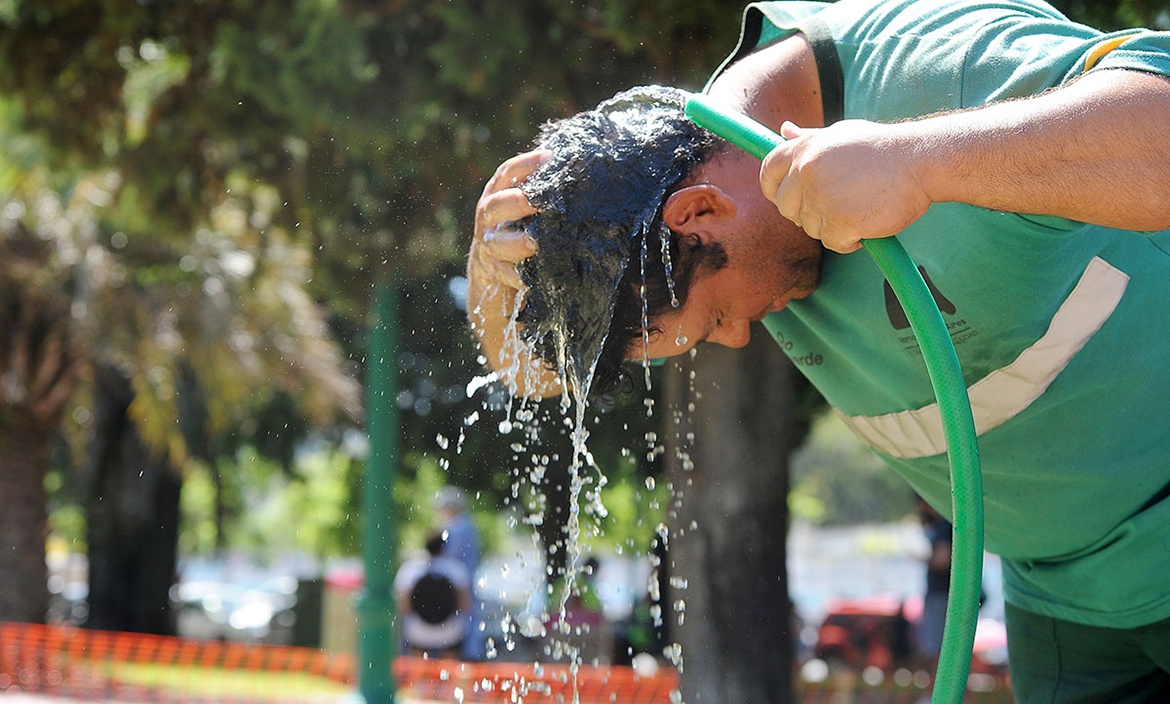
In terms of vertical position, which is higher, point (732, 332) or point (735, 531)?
point (732, 332)

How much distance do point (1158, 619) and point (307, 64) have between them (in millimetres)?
4537

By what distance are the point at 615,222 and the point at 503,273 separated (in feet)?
0.62

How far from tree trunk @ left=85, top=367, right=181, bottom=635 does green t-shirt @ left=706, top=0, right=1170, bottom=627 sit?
14274mm

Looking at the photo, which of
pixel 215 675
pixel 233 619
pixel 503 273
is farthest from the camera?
pixel 233 619

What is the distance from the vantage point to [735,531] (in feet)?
18.8

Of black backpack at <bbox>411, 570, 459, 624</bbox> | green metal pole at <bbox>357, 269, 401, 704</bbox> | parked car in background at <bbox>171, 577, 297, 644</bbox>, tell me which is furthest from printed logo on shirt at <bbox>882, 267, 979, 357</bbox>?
parked car in background at <bbox>171, 577, 297, 644</bbox>

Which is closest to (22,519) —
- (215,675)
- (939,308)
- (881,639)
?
(215,675)

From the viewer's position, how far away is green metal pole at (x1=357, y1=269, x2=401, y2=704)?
21.3 ft

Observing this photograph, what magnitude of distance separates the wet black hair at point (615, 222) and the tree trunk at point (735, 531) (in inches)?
149

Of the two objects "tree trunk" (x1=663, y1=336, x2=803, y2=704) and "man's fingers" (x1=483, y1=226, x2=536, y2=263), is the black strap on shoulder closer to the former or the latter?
"man's fingers" (x1=483, y1=226, x2=536, y2=263)

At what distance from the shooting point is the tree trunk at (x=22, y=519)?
1191 cm

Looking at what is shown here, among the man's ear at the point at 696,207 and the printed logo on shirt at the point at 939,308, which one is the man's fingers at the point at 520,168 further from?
the printed logo on shirt at the point at 939,308

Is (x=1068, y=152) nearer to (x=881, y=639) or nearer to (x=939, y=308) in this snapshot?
(x=939, y=308)

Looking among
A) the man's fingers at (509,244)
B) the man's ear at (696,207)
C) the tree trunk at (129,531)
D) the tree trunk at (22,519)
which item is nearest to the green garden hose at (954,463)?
the man's ear at (696,207)
